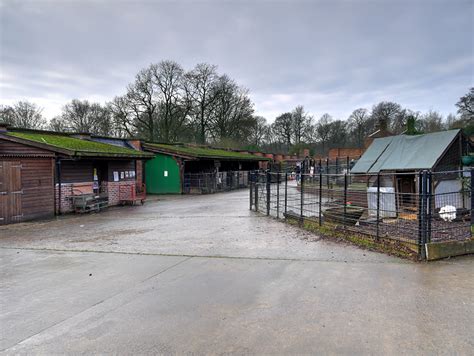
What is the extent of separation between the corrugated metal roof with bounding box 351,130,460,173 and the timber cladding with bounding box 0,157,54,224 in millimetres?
12391

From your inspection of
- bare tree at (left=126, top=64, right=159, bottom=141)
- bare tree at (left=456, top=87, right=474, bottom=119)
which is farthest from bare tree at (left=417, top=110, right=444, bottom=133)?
bare tree at (left=126, top=64, right=159, bottom=141)

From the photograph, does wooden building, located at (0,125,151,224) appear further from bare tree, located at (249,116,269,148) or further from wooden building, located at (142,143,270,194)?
bare tree, located at (249,116,269,148)

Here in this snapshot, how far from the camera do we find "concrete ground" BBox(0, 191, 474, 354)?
328 centimetres

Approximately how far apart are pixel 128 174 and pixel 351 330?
56.4ft

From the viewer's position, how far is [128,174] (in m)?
18.9

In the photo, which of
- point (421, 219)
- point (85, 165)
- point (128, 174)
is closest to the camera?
point (421, 219)

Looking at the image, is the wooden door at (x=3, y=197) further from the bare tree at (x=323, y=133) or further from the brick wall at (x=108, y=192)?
the bare tree at (x=323, y=133)

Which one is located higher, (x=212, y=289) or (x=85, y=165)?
(x=85, y=165)

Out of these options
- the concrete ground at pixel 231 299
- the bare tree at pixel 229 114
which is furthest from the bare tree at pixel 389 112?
the concrete ground at pixel 231 299

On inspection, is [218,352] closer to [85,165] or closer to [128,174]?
[85,165]

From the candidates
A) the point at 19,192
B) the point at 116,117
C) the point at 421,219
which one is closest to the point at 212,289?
the point at 421,219

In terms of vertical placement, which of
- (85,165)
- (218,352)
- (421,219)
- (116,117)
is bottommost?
(218,352)

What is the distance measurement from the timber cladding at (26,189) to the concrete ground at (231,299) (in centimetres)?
501

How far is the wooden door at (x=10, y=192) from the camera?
11.8m
